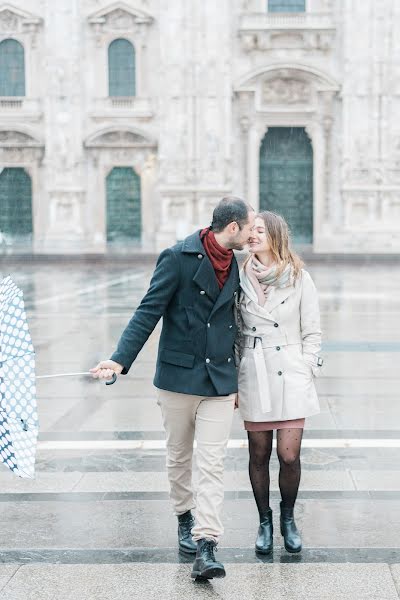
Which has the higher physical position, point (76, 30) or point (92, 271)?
point (76, 30)

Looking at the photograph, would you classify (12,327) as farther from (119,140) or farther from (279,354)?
(119,140)

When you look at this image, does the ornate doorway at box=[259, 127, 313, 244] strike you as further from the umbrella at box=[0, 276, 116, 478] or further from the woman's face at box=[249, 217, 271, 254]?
the umbrella at box=[0, 276, 116, 478]

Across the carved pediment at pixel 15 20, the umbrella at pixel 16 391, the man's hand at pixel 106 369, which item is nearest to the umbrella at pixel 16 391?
the umbrella at pixel 16 391

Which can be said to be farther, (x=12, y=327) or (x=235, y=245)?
(x=235, y=245)

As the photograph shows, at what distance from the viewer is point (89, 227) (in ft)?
126

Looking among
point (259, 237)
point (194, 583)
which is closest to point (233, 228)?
point (259, 237)

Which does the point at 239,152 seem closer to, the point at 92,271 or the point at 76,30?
the point at 76,30

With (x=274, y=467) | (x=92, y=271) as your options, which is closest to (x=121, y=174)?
(x=92, y=271)

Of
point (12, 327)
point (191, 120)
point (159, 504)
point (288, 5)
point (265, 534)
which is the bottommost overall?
point (159, 504)

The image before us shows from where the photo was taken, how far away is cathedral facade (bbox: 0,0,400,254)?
36188mm

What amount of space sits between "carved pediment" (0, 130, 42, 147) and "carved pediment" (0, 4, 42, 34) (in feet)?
12.7

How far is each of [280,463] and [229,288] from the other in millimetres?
A: 1035

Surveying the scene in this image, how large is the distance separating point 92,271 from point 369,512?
24.9m

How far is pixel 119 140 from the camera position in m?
38.2
